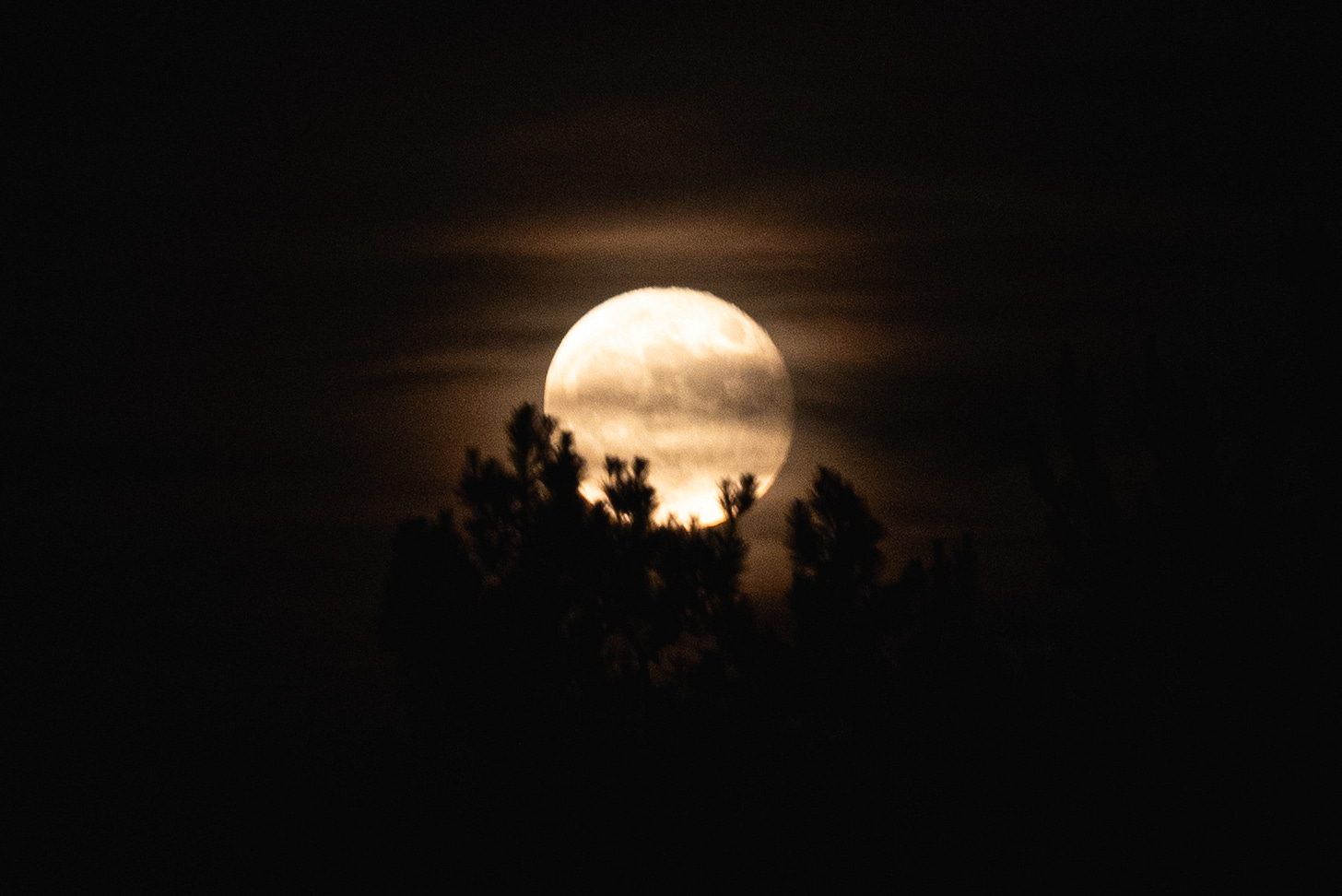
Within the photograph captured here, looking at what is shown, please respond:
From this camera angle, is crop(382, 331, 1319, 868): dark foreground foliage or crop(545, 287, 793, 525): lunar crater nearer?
crop(382, 331, 1319, 868): dark foreground foliage

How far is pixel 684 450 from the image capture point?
9398 mm

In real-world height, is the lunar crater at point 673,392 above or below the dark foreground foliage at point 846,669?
above

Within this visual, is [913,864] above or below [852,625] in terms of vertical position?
below

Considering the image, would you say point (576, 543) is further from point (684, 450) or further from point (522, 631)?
point (684, 450)

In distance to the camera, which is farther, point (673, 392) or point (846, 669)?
point (673, 392)

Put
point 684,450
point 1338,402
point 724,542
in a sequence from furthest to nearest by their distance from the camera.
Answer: point 684,450
point 724,542
point 1338,402

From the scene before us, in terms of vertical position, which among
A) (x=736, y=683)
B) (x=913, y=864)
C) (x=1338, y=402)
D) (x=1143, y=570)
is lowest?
(x=913, y=864)

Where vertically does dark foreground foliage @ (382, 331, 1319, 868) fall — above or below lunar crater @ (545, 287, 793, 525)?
below

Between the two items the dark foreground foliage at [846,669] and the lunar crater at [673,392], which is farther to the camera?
the lunar crater at [673,392]

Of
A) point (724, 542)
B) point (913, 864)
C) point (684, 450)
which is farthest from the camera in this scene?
point (684, 450)

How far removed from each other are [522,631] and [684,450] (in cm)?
269

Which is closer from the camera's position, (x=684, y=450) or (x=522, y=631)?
(x=522, y=631)

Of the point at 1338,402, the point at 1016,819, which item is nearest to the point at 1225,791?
the point at 1016,819

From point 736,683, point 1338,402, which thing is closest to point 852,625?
point 736,683
